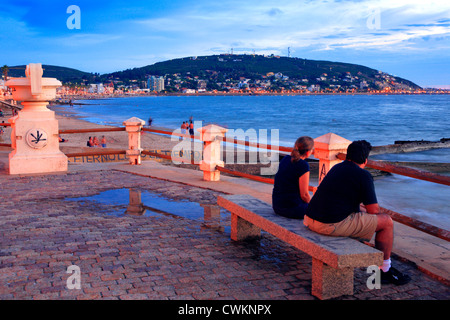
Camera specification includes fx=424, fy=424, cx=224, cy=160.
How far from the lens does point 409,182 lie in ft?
63.5

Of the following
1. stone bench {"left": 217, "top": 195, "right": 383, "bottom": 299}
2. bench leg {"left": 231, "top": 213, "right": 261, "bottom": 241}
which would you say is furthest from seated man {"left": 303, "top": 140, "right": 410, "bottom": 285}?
bench leg {"left": 231, "top": 213, "right": 261, "bottom": 241}

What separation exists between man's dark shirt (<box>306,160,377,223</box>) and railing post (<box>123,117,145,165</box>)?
7598mm

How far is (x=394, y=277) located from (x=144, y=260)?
100 inches

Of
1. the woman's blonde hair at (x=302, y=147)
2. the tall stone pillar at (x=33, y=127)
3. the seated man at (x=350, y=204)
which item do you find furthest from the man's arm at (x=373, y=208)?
the tall stone pillar at (x=33, y=127)

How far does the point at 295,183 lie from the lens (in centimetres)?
456

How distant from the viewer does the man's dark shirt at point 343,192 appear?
3.85 meters

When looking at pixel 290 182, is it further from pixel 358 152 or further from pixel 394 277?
pixel 394 277

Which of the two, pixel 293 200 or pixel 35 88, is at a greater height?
pixel 35 88

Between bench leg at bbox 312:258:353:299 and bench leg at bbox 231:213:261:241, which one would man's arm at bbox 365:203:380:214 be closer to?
bench leg at bbox 312:258:353:299

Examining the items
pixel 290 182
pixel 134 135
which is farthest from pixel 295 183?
pixel 134 135

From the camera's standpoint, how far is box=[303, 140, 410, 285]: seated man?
387 centimetres

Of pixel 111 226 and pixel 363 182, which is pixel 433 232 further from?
pixel 111 226

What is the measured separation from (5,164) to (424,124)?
72.6 m
